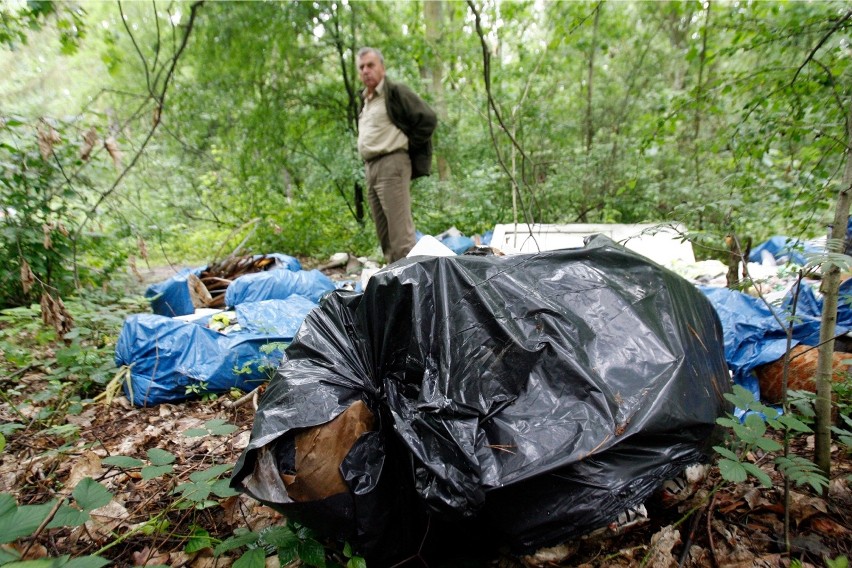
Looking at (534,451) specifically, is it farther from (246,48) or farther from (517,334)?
(246,48)

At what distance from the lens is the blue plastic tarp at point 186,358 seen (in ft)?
6.97

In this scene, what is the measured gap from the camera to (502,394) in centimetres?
109

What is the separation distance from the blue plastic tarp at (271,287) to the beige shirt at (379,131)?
1085mm

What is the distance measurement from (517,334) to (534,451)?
0.32m

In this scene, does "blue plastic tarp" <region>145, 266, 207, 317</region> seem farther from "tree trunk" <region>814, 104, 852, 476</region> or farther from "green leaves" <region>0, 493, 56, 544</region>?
"tree trunk" <region>814, 104, 852, 476</region>

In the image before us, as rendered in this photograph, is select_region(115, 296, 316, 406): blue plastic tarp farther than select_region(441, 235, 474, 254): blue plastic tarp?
No

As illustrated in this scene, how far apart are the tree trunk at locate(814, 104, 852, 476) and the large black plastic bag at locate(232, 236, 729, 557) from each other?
24 cm

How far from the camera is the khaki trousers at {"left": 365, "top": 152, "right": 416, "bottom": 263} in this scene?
320cm

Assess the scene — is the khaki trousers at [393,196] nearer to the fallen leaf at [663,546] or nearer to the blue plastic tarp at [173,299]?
the blue plastic tarp at [173,299]

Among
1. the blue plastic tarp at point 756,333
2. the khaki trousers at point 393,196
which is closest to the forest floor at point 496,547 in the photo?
the blue plastic tarp at point 756,333

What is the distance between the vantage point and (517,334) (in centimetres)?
116

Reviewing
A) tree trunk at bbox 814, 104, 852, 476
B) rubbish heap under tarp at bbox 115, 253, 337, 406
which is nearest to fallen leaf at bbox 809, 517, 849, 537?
tree trunk at bbox 814, 104, 852, 476

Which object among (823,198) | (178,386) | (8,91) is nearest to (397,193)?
(178,386)

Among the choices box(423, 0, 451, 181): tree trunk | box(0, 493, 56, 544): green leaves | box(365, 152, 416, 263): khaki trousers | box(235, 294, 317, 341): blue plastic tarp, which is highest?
box(423, 0, 451, 181): tree trunk
